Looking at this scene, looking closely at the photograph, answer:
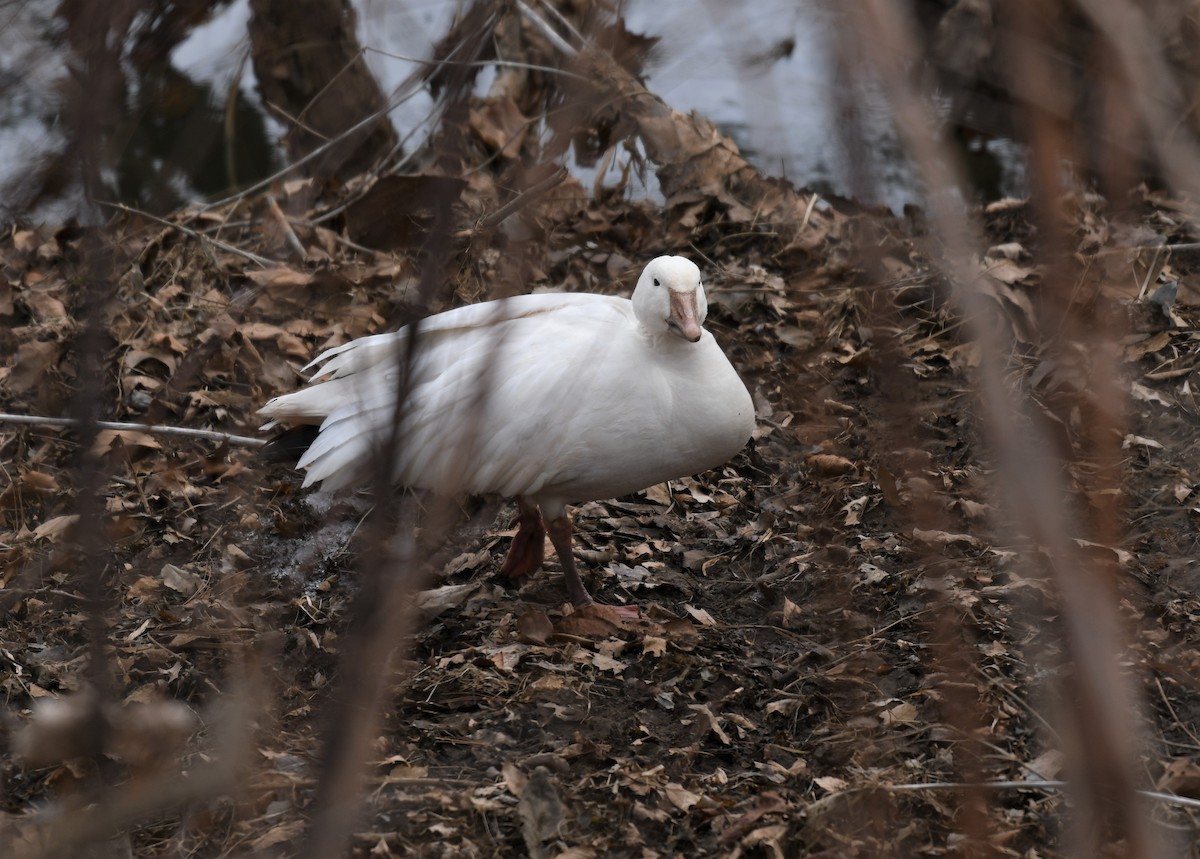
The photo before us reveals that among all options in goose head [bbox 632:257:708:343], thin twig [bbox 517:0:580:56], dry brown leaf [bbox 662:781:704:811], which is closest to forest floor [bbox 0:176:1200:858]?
dry brown leaf [bbox 662:781:704:811]

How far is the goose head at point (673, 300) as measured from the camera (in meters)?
3.54

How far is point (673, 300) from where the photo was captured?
140 inches

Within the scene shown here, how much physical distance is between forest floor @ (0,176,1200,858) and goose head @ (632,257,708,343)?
0.57 m

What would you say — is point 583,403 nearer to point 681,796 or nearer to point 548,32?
point 681,796

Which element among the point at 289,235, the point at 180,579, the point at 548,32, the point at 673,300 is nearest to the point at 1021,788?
the point at 673,300

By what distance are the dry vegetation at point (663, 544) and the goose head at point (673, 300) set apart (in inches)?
20.8

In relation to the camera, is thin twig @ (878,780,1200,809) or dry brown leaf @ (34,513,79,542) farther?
dry brown leaf @ (34,513,79,542)

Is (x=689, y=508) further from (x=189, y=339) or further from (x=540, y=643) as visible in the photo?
(x=189, y=339)

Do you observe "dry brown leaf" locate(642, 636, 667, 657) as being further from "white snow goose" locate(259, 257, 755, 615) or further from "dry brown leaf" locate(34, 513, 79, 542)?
"dry brown leaf" locate(34, 513, 79, 542)

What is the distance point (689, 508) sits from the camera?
4.34m

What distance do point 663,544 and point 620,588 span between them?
11.0 inches

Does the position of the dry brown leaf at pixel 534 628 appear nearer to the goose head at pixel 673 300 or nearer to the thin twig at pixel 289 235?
the goose head at pixel 673 300

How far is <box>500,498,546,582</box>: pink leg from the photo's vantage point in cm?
395

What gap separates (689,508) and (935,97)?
311 centimetres
